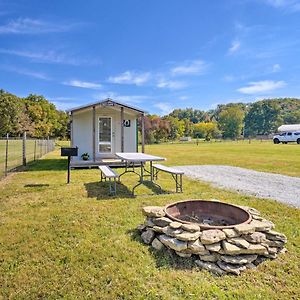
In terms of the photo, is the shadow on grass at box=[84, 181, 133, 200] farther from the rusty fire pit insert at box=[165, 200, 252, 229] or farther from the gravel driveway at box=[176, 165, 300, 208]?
the gravel driveway at box=[176, 165, 300, 208]

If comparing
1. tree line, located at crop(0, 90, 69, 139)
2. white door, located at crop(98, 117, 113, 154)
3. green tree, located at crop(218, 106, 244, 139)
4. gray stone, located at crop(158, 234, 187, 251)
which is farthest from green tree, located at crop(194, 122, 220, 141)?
gray stone, located at crop(158, 234, 187, 251)

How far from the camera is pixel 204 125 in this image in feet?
233

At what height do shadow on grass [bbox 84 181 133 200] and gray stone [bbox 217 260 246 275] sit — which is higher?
shadow on grass [bbox 84 181 133 200]

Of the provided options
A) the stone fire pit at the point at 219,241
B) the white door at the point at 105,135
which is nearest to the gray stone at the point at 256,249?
the stone fire pit at the point at 219,241

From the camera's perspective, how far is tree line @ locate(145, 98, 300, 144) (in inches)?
2091

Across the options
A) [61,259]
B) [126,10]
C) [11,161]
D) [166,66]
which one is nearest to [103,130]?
[11,161]

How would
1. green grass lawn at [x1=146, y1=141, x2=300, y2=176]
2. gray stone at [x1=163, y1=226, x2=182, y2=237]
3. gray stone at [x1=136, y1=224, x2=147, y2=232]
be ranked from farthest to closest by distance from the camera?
green grass lawn at [x1=146, y1=141, x2=300, y2=176] < gray stone at [x1=136, y1=224, x2=147, y2=232] < gray stone at [x1=163, y1=226, x2=182, y2=237]

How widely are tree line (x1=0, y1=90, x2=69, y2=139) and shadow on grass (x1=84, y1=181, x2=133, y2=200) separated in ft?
101

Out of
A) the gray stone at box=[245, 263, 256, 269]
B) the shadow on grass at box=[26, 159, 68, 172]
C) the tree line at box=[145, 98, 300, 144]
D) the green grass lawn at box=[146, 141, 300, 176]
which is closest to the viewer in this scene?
the gray stone at box=[245, 263, 256, 269]

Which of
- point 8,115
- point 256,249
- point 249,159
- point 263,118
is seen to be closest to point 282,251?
point 256,249

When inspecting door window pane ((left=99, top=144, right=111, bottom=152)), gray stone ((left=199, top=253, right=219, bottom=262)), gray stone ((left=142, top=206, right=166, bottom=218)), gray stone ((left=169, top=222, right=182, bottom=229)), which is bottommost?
gray stone ((left=199, top=253, right=219, bottom=262))

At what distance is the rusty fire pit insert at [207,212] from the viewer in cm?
368

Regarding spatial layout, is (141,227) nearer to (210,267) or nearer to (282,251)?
(210,267)

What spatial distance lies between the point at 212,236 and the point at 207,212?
106 cm
